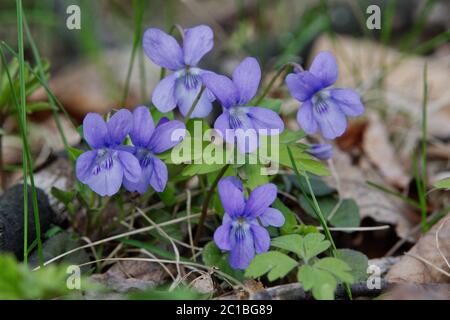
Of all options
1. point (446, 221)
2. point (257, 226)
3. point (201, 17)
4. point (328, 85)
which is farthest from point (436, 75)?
point (257, 226)

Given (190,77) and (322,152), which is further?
(322,152)

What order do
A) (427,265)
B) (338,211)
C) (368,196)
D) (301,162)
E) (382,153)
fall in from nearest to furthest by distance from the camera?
(301,162) → (427,265) → (338,211) → (368,196) → (382,153)

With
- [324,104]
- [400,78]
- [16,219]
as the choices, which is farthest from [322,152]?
[400,78]

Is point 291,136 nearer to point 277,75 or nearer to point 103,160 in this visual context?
point 277,75

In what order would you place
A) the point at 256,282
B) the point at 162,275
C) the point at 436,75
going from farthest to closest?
the point at 436,75 → the point at 162,275 → the point at 256,282

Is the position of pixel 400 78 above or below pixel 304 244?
above

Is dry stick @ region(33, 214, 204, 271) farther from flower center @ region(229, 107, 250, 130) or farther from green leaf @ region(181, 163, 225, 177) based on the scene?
flower center @ region(229, 107, 250, 130)
